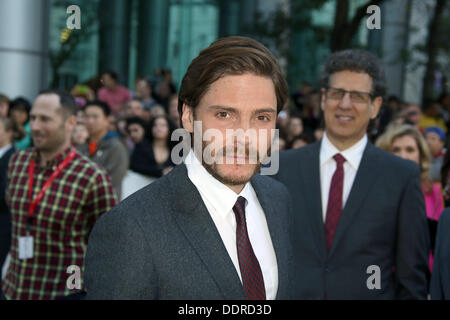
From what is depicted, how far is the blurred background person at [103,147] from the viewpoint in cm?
586

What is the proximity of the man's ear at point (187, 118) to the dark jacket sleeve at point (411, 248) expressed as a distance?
156 centimetres

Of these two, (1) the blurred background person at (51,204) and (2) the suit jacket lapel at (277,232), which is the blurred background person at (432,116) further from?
(2) the suit jacket lapel at (277,232)

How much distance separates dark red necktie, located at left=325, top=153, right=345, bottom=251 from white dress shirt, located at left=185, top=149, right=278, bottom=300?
3.86ft

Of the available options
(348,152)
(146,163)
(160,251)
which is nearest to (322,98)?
(348,152)

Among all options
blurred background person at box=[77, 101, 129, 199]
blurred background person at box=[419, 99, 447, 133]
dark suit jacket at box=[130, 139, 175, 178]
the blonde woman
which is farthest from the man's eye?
blurred background person at box=[419, 99, 447, 133]

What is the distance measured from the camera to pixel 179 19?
1958 centimetres

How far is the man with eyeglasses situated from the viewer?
113 inches

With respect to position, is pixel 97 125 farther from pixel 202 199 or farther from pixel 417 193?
pixel 202 199

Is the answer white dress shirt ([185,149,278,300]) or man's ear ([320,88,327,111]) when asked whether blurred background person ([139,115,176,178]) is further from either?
white dress shirt ([185,149,278,300])

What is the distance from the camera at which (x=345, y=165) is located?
308 centimetres

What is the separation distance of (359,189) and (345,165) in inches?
6.7

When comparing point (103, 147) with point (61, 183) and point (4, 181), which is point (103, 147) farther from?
point (61, 183)
